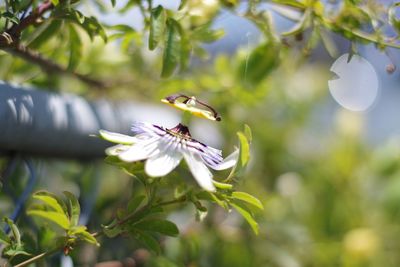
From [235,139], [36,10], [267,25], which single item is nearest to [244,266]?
[235,139]

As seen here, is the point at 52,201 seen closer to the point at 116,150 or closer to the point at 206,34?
the point at 116,150

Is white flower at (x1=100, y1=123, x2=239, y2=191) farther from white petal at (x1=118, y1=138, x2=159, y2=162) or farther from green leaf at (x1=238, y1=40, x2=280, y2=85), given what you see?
green leaf at (x1=238, y1=40, x2=280, y2=85)

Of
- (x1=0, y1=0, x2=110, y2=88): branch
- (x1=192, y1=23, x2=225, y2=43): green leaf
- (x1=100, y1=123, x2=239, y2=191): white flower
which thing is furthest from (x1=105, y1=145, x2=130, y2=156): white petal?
(x1=192, y1=23, x2=225, y2=43): green leaf

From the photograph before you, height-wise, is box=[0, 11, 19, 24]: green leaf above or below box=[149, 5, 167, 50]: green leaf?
below

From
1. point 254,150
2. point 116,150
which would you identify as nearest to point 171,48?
point 116,150

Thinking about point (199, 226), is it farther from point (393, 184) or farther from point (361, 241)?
point (393, 184)

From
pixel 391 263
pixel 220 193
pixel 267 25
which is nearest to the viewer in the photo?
pixel 220 193
